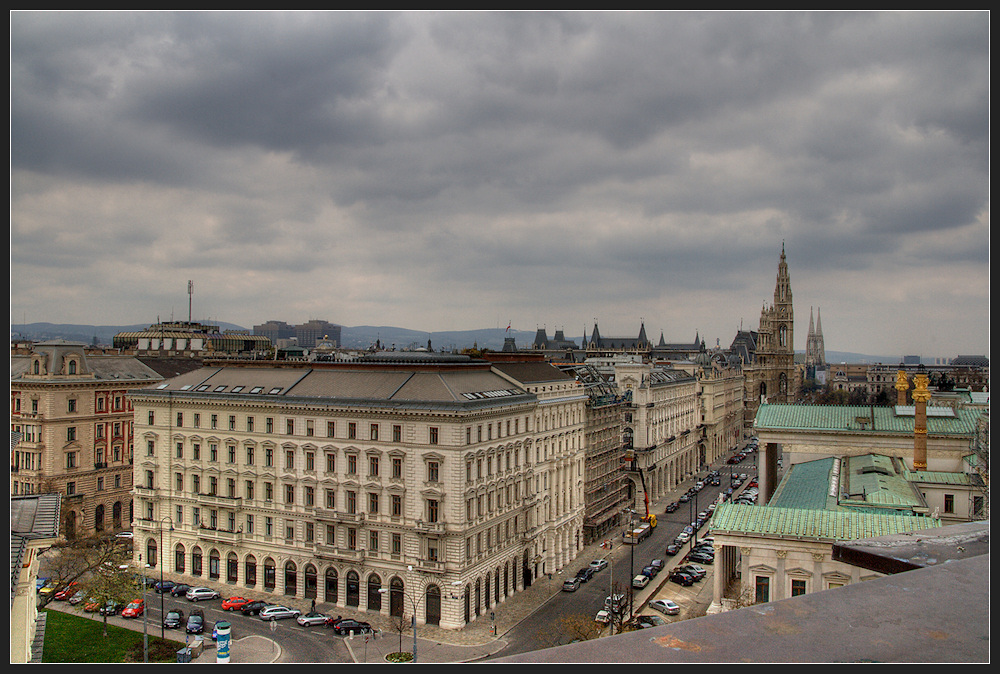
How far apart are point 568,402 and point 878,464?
33.2m

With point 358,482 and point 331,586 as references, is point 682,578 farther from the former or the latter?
point 331,586

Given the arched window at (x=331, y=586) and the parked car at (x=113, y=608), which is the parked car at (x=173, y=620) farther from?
the arched window at (x=331, y=586)

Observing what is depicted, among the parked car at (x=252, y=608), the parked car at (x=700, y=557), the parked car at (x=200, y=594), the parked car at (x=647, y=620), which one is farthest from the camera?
the parked car at (x=700, y=557)

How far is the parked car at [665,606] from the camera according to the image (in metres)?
67.0

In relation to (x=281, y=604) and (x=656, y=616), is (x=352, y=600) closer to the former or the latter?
(x=281, y=604)

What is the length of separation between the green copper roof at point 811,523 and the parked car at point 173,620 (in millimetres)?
45281

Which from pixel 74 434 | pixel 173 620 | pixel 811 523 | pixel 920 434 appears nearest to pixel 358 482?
pixel 173 620

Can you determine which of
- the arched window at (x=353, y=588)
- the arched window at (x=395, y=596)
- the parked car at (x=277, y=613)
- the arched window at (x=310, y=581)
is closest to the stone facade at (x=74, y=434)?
the arched window at (x=310, y=581)

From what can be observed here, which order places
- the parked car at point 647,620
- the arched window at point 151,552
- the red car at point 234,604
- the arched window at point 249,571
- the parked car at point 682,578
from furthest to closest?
the arched window at point 151,552 < the parked car at point 682,578 < the arched window at point 249,571 < the red car at point 234,604 < the parked car at point 647,620

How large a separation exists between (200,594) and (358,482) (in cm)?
1855

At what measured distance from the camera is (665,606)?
6806 cm

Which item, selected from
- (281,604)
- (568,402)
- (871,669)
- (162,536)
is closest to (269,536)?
(281,604)

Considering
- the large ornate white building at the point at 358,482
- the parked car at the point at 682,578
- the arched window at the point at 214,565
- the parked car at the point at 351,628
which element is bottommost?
the parked car at the point at 682,578

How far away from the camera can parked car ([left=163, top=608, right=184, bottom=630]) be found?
Answer: 62.7m
